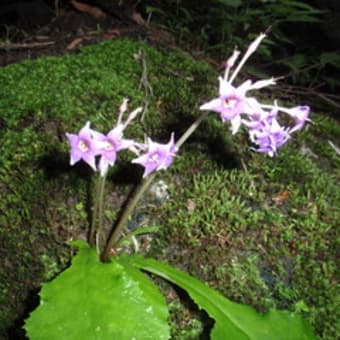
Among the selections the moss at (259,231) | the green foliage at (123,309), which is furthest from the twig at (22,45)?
the green foliage at (123,309)

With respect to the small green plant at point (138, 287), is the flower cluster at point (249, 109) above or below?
above

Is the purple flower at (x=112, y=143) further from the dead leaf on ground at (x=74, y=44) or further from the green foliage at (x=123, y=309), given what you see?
the dead leaf on ground at (x=74, y=44)

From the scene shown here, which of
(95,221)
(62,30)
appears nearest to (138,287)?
(95,221)

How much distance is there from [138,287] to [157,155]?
605mm

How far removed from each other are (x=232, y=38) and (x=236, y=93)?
330 cm

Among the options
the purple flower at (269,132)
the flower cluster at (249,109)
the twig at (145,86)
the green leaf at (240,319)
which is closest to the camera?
the flower cluster at (249,109)

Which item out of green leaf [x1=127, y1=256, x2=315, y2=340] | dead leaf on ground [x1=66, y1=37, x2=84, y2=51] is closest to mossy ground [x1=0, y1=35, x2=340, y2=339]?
green leaf [x1=127, y1=256, x2=315, y2=340]

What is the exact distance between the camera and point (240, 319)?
2334 mm

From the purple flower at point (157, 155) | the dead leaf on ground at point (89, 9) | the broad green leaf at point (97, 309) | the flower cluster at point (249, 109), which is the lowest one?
the broad green leaf at point (97, 309)

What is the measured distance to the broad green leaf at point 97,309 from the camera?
1.99 m

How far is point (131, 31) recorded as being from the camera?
4375mm

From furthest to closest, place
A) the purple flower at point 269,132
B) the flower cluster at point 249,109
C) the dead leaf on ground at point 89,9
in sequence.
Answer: the dead leaf on ground at point 89,9
the purple flower at point 269,132
the flower cluster at point 249,109

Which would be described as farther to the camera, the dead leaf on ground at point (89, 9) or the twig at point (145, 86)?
the dead leaf on ground at point (89, 9)

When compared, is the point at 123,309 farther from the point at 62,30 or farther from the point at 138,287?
the point at 62,30
